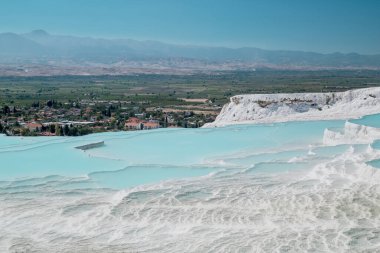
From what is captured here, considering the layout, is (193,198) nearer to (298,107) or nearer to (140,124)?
(298,107)

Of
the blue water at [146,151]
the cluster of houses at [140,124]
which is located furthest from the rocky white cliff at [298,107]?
the cluster of houses at [140,124]

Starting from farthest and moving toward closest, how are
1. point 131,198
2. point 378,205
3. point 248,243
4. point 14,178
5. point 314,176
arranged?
point 14,178
point 314,176
point 131,198
point 378,205
point 248,243

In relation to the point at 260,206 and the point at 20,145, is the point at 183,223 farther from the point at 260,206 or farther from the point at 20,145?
the point at 20,145

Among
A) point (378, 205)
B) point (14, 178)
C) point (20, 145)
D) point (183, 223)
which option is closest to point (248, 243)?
point (183, 223)

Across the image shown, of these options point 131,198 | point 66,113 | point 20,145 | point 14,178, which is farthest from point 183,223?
point 66,113

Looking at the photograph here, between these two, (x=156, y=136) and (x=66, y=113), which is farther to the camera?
(x=66, y=113)

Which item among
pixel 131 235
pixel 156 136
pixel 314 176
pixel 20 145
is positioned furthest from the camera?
pixel 156 136

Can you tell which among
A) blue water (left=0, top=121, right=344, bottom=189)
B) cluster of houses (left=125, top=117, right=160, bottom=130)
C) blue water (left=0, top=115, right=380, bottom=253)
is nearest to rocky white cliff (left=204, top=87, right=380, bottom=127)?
blue water (left=0, top=121, right=344, bottom=189)
